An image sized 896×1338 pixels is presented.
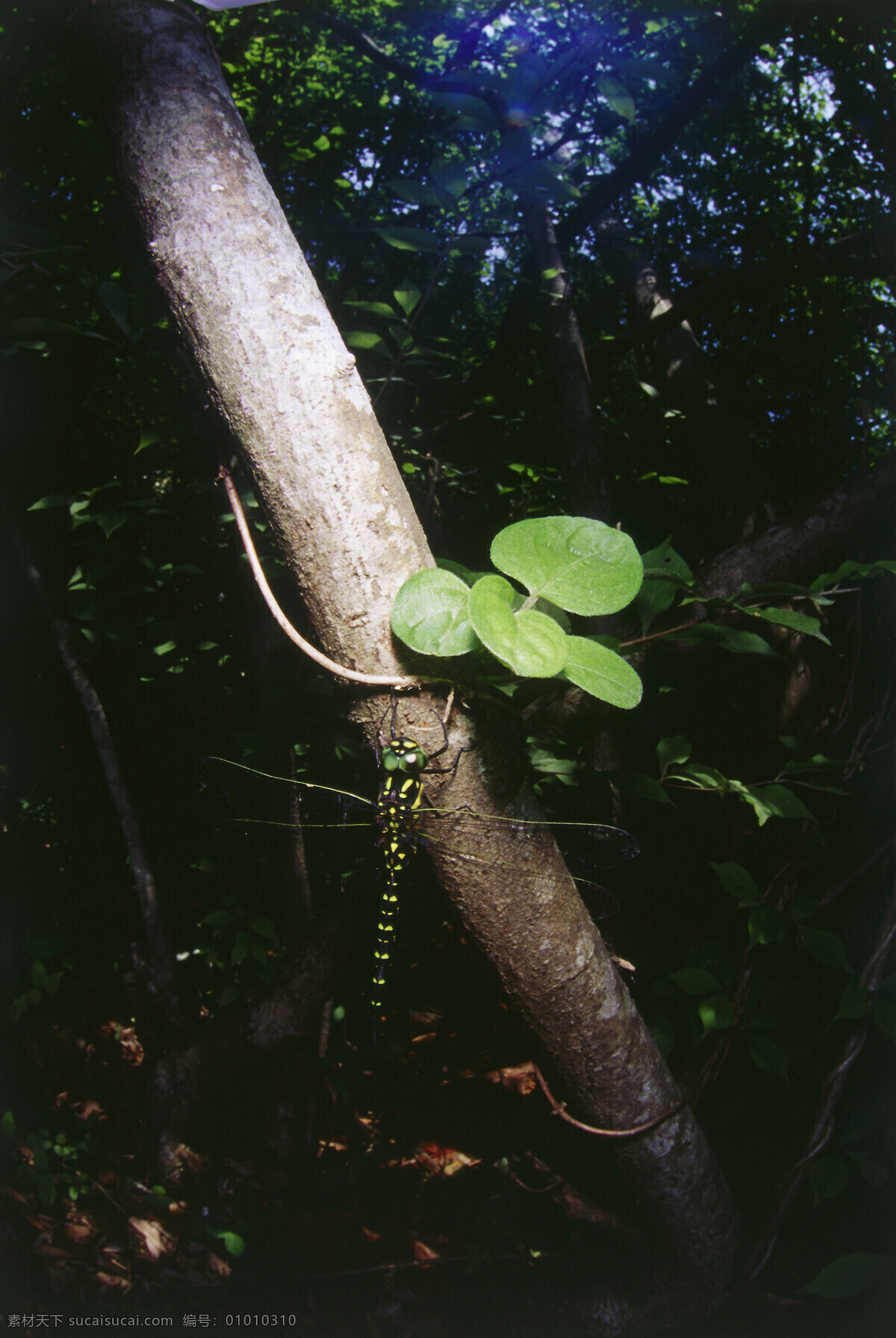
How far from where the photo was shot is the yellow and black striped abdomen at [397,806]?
21.7 inches

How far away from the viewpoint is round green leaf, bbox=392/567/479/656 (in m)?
0.49

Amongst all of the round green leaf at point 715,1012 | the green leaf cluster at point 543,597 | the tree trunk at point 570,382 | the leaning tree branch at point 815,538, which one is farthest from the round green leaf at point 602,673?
the tree trunk at point 570,382

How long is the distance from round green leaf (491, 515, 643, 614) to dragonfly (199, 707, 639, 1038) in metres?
0.17

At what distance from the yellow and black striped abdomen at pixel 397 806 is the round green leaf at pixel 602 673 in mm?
165

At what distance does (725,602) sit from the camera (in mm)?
698

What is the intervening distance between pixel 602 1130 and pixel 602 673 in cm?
64

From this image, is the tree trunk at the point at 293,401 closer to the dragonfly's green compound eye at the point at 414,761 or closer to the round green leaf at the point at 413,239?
the dragonfly's green compound eye at the point at 414,761

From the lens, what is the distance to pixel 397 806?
1.94ft

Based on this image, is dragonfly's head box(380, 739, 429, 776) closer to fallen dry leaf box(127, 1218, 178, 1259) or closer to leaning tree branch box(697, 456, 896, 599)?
leaning tree branch box(697, 456, 896, 599)

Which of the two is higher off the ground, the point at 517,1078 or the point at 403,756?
the point at 403,756

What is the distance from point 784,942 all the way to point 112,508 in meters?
1.30

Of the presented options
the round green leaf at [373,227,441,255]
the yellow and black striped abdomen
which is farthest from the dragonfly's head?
the round green leaf at [373,227,441,255]

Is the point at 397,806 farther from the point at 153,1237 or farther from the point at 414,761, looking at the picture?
the point at 153,1237

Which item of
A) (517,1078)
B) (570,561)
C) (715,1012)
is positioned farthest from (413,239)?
(517,1078)
